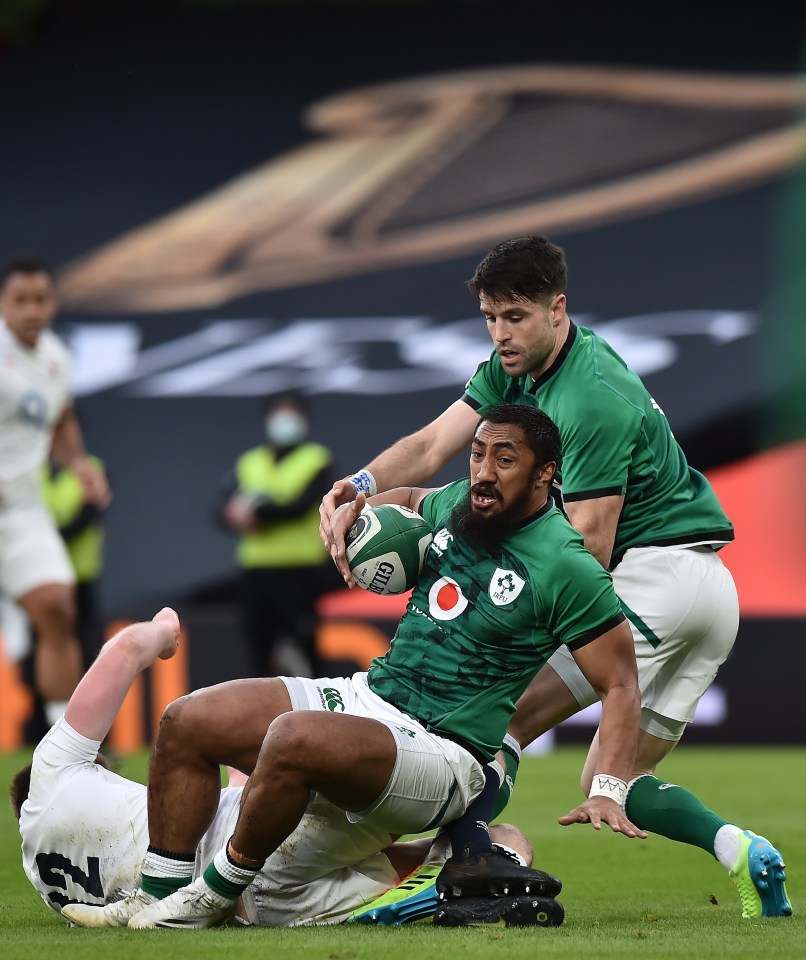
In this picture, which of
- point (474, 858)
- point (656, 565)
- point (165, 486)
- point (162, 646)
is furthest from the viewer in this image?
point (165, 486)

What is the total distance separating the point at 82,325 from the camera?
52.4 ft

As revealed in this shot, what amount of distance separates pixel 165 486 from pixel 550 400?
11030 mm

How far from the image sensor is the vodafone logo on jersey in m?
4.61

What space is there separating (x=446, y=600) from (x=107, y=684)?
0.99 m

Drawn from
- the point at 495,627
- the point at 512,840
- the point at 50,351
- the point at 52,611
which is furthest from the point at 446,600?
the point at 50,351

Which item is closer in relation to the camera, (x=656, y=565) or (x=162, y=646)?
(x=162, y=646)

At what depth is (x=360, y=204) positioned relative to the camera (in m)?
16.3

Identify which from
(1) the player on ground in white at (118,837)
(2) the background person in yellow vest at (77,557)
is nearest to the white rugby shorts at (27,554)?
(2) the background person in yellow vest at (77,557)

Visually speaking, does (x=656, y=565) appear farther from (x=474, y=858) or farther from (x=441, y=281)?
(x=441, y=281)

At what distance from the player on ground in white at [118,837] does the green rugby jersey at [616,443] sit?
1.25m

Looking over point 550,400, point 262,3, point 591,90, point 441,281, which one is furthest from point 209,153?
point 550,400

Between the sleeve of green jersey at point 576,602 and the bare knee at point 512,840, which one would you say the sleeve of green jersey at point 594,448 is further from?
the bare knee at point 512,840

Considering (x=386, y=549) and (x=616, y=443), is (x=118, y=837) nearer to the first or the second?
(x=386, y=549)

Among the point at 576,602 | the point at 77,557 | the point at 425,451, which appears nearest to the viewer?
the point at 576,602
